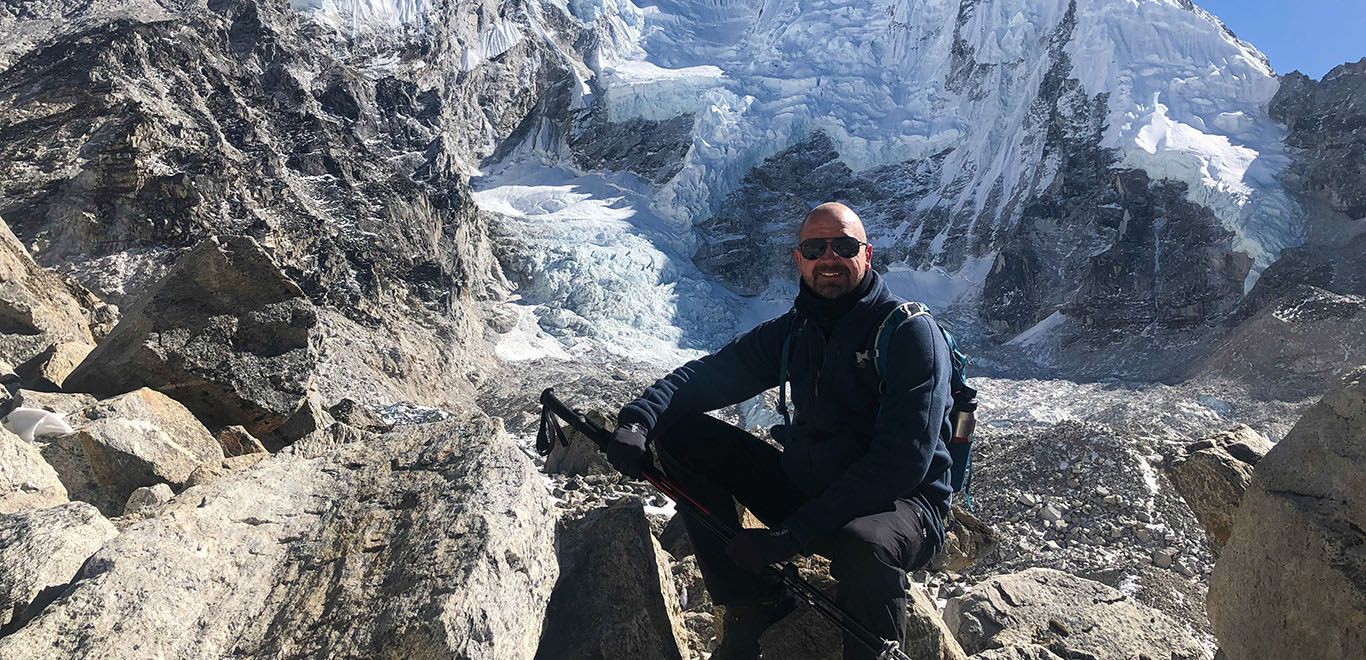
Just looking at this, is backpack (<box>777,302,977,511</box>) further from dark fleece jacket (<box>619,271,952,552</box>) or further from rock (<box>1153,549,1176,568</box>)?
rock (<box>1153,549,1176,568</box>)

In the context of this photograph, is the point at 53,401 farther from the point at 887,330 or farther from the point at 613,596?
the point at 887,330

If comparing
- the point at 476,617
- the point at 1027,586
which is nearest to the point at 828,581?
the point at 476,617

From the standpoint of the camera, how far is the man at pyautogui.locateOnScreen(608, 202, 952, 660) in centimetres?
220

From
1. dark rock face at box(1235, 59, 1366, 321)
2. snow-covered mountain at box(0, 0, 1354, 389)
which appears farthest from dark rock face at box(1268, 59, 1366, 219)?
snow-covered mountain at box(0, 0, 1354, 389)

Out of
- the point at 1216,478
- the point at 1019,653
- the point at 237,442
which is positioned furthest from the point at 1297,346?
the point at 237,442

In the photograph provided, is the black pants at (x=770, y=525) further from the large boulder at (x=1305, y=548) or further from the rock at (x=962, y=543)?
the rock at (x=962, y=543)

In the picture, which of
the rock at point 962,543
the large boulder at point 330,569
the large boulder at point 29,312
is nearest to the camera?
the large boulder at point 330,569

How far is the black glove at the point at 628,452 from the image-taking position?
8.52 ft

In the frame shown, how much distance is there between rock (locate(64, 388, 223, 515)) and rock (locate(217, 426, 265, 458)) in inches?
15.2

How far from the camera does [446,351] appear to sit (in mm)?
26219

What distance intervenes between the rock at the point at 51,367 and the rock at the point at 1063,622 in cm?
522

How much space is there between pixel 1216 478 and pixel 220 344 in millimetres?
5687

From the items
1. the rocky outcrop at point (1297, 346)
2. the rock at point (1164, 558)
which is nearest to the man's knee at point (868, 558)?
the rock at point (1164, 558)

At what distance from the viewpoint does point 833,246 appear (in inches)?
101
